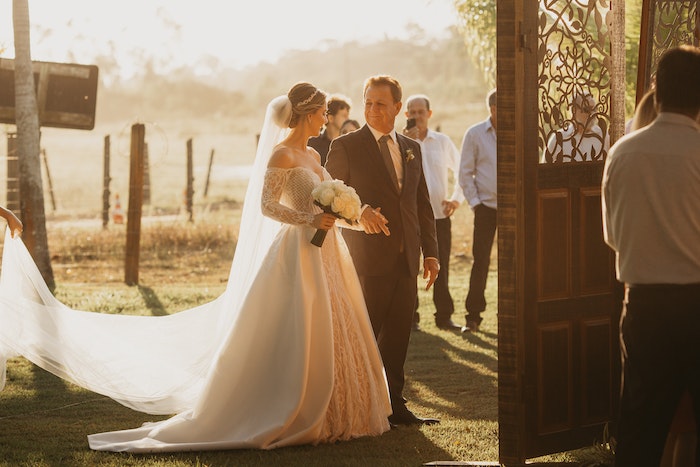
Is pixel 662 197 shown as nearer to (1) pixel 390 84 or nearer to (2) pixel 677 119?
(2) pixel 677 119

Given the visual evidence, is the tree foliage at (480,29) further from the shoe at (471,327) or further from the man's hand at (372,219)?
the man's hand at (372,219)

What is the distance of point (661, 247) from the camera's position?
4762mm

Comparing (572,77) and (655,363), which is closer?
(655,363)

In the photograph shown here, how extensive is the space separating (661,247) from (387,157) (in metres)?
3.09

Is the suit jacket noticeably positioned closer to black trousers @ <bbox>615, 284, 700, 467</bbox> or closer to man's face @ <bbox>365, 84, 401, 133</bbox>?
man's face @ <bbox>365, 84, 401, 133</bbox>

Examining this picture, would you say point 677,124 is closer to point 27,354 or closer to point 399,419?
point 399,419

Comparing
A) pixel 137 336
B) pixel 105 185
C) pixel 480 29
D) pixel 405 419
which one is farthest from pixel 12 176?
pixel 405 419

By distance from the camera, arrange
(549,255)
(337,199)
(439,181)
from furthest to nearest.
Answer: (439,181)
(337,199)
(549,255)

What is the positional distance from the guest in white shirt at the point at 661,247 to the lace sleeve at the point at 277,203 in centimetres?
255

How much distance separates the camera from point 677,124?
188 inches

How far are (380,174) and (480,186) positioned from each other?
403 cm

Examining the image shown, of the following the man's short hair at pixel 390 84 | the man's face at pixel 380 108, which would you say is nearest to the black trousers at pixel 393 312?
the man's face at pixel 380 108

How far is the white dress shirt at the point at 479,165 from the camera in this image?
11.4 metres

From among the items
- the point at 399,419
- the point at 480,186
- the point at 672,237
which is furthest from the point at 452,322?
the point at 672,237
